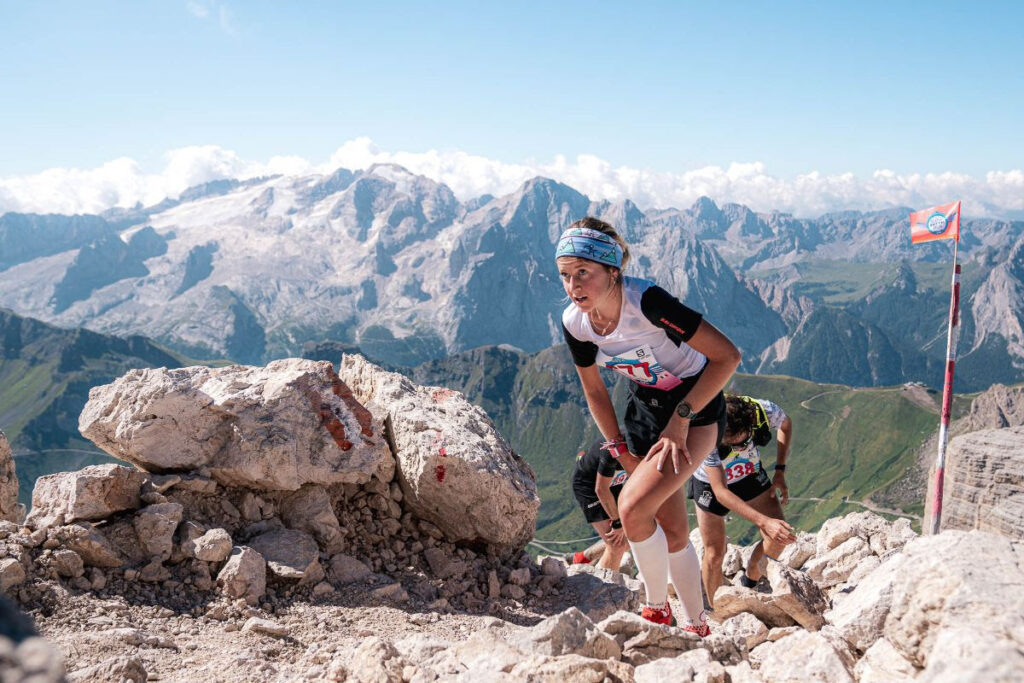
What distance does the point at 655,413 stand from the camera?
7355 mm

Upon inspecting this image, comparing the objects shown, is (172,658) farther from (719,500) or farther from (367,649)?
(719,500)

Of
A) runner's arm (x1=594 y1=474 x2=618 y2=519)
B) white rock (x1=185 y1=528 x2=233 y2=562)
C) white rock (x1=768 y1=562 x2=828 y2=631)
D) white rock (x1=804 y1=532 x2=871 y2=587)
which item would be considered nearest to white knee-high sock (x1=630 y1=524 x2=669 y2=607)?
runner's arm (x1=594 y1=474 x2=618 y2=519)

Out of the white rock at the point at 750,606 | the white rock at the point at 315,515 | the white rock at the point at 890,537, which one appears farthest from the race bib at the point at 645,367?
the white rock at the point at 890,537

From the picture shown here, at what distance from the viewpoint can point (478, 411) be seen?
13.1m

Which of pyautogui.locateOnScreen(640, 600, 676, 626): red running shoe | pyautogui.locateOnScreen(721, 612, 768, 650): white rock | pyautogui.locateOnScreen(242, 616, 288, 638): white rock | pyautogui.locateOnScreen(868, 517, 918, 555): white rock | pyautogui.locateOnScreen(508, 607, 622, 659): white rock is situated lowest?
pyautogui.locateOnScreen(868, 517, 918, 555): white rock

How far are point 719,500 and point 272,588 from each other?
719 cm

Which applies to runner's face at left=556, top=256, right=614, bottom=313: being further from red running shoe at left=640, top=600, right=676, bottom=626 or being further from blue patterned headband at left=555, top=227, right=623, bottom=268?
red running shoe at left=640, top=600, right=676, bottom=626

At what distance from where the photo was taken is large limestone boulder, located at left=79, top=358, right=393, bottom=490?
10570 millimetres

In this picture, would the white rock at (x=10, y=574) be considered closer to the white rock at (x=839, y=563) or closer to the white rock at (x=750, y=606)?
the white rock at (x=750, y=606)

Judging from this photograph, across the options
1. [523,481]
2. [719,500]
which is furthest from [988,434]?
[523,481]

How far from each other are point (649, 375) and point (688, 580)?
274cm

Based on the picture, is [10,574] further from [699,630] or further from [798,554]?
[798,554]

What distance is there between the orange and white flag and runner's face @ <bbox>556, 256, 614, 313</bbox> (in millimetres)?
12947

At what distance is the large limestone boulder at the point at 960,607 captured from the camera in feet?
11.5
